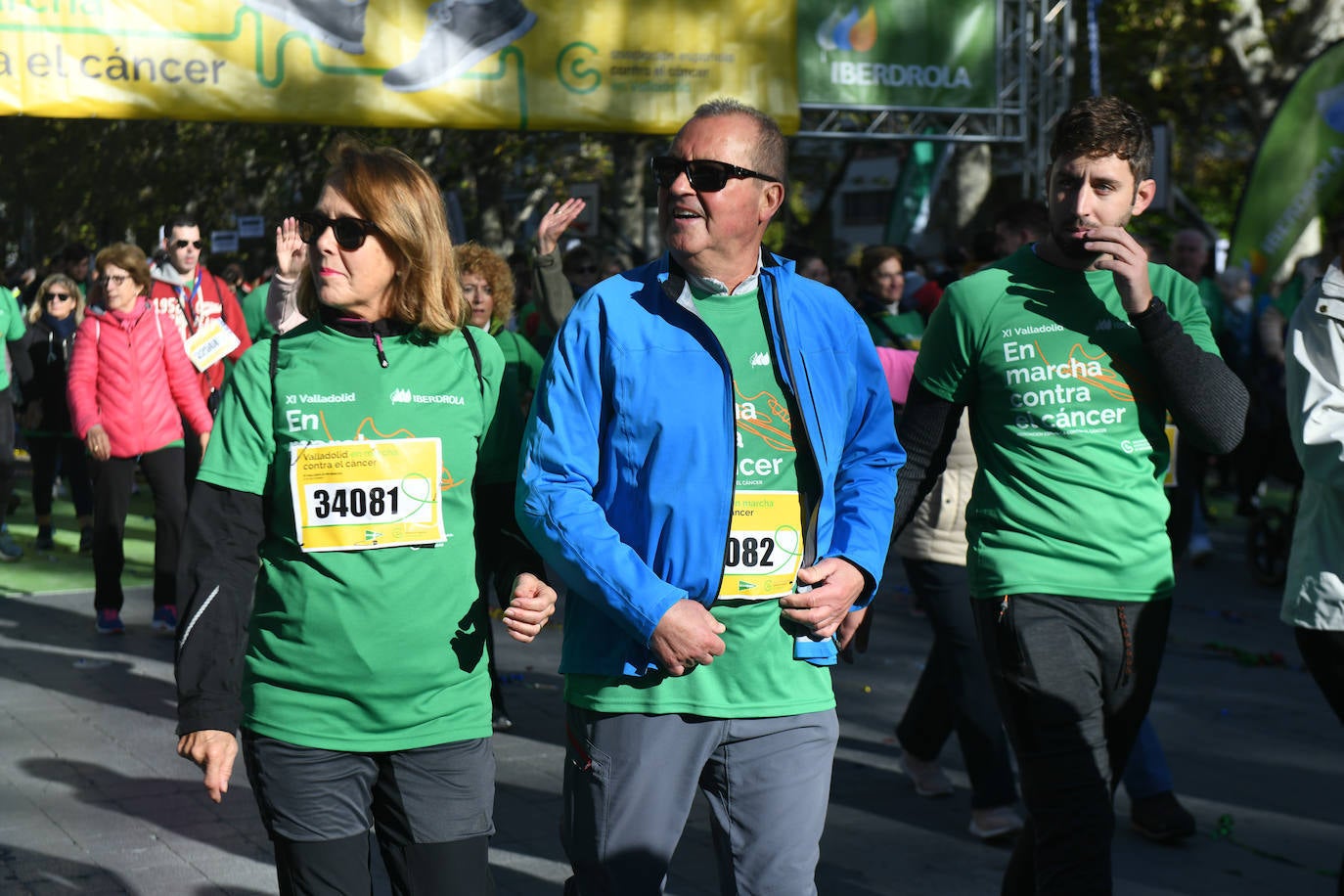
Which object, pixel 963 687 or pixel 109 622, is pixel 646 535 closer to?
pixel 963 687

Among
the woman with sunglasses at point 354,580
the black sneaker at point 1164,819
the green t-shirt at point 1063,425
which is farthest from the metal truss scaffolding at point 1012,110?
the woman with sunglasses at point 354,580

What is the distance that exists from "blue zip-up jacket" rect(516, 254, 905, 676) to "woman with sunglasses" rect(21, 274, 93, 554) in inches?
382

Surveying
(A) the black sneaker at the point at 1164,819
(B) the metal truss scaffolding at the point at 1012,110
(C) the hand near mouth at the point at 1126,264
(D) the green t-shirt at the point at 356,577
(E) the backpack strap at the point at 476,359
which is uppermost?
(B) the metal truss scaffolding at the point at 1012,110

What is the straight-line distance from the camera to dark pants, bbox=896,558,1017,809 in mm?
5359

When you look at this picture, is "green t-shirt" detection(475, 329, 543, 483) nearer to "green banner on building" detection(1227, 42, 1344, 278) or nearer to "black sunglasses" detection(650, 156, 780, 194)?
"black sunglasses" detection(650, 156, 780, 194)

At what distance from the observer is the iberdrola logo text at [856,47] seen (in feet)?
53.8

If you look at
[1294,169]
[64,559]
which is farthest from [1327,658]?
[1294,169]

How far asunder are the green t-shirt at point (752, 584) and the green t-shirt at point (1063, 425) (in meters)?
0.91

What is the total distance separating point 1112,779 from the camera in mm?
3746

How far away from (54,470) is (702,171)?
1065 centimetres

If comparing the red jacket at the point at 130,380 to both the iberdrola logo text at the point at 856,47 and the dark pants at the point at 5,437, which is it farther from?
the iberdrola logo text at the point at 856,47

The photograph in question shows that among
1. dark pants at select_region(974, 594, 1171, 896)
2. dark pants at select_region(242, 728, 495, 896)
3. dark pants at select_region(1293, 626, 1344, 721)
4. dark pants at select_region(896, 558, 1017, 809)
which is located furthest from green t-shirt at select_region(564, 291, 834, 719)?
dark pants at select_region(896, 558, 1017, 809)

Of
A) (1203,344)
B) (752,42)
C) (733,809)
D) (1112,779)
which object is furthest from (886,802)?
(752,42)

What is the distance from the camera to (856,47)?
16.4m
